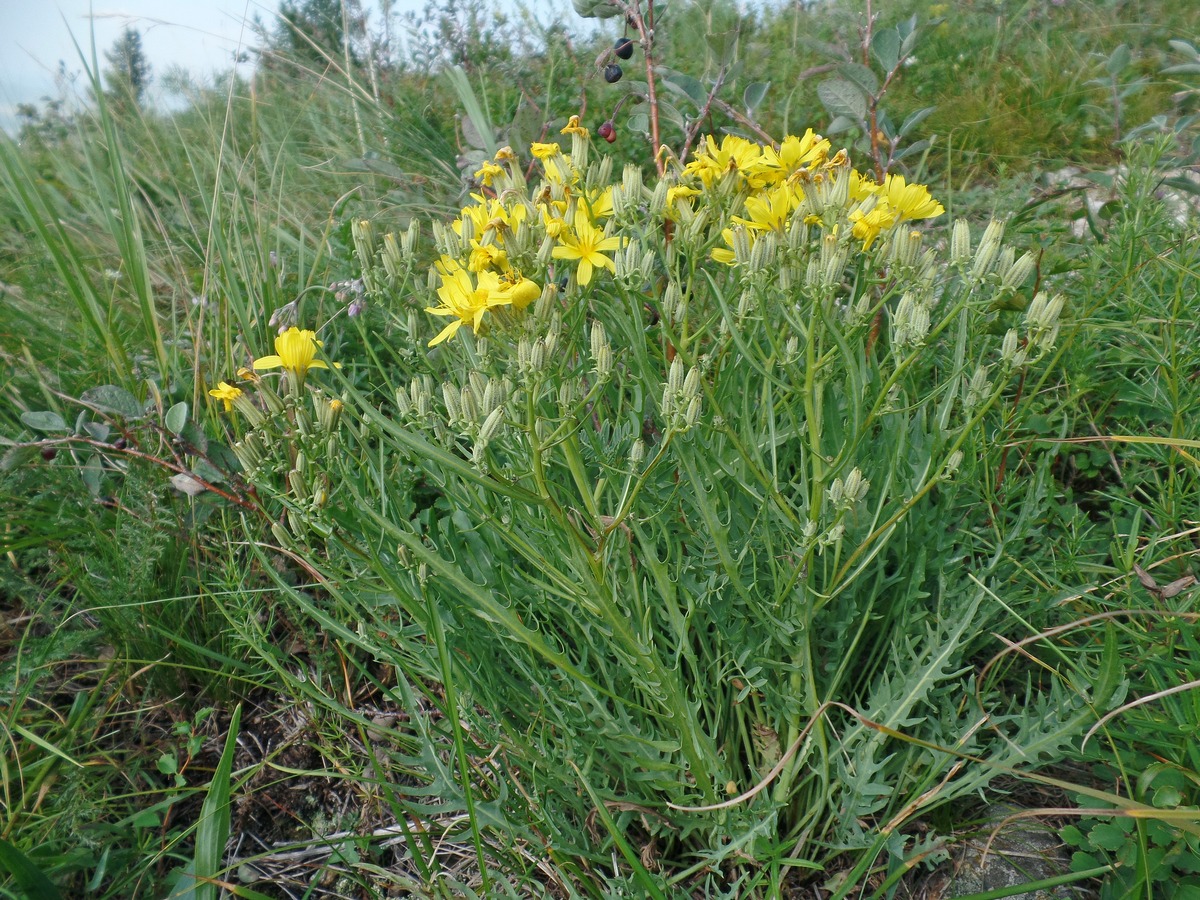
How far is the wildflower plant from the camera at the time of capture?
129cm

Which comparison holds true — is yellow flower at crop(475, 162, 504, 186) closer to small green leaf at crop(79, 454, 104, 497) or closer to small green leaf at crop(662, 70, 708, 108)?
small green leaf at crop(662, 70, 708, 108)

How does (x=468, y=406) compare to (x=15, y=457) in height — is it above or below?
above

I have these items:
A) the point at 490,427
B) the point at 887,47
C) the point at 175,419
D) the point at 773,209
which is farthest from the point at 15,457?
the point at 887,47

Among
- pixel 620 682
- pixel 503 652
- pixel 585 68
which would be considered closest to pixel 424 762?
pixel 503 652

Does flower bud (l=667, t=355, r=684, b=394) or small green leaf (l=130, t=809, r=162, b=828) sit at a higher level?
flower bud (l=667, t=355, r=684, b=394)

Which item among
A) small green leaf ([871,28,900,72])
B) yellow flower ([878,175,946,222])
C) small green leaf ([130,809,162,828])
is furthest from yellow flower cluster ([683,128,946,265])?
small green leaf ([130,809,162,828])

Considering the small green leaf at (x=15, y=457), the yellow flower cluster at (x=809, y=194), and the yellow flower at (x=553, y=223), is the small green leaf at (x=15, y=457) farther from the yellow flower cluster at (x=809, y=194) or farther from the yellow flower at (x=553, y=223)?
the yellow flower cluster at (x=809, y=194)

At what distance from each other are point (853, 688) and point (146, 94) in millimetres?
5174

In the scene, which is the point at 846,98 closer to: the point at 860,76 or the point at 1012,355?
the point at 860,76

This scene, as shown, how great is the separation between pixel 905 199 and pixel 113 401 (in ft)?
6.12

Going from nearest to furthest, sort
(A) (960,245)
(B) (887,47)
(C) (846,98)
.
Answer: (A) (960,245), (B) (887,47), (C) (846,98)

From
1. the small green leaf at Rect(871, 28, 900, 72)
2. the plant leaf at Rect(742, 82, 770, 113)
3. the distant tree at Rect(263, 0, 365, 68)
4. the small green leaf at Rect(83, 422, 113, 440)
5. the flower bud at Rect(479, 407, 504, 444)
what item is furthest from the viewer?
the distant tree at Rect(263, 0, 365, 68)

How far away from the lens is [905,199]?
1.46 m

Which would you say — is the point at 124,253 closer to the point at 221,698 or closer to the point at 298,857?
the point at 221,698
